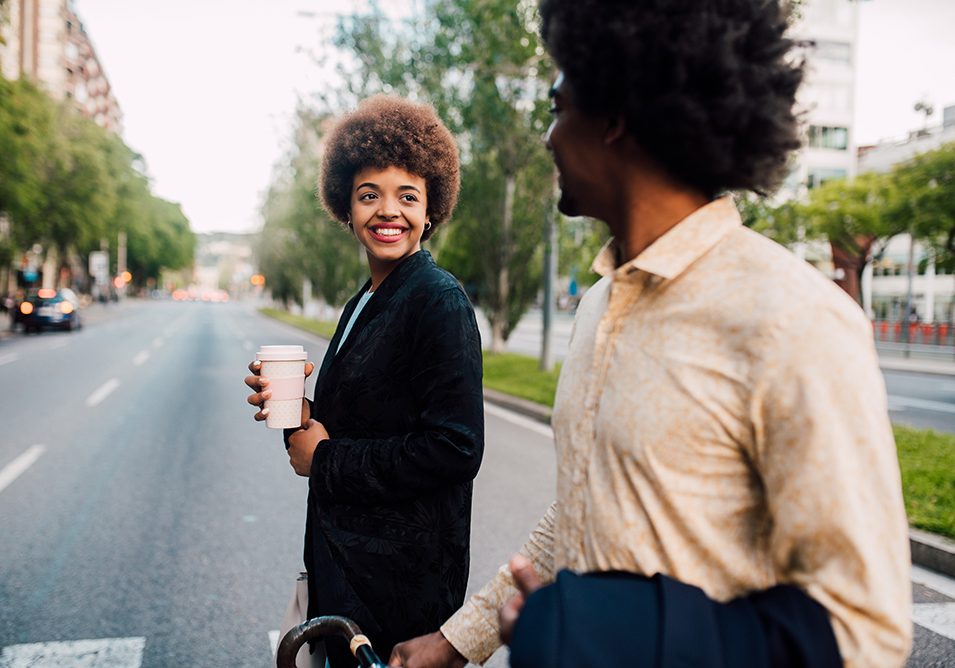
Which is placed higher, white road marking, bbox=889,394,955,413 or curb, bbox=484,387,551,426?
curb, bbox=484,387,551,426

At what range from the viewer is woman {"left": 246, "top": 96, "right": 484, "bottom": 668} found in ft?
5.30

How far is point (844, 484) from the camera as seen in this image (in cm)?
83

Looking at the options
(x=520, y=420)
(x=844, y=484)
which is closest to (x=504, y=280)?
(x=520, y=420)

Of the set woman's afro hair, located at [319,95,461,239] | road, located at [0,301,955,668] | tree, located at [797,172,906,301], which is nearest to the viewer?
woman's afro hair, located at [319,95,461,239]

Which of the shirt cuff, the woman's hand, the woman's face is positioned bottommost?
the shirt cuff

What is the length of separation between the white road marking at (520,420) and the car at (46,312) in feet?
71.6

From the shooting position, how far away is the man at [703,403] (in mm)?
A: 839

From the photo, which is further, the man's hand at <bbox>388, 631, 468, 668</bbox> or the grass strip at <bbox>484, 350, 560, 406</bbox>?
the grass strip at <bbox>484, 350, 560, 406</bbox>

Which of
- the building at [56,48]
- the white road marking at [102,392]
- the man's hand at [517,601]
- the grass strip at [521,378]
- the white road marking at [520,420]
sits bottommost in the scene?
the white road marking at [102,392]

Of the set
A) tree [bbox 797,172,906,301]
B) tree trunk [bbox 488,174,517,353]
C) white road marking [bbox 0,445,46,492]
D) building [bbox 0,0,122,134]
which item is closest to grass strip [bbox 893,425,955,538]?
white road marking [bbox 0,445,46,492]

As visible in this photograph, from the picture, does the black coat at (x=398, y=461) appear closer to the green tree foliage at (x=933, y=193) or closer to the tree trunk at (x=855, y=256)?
the green tree foliage at (x=933, y=193)

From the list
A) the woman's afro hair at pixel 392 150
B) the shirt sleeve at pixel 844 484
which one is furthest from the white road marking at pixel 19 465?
the shirt sleeve at pixel 844 484

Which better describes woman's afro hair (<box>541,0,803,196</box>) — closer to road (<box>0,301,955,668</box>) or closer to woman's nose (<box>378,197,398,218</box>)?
woman's nose (<box>378,197,398,218</box>)

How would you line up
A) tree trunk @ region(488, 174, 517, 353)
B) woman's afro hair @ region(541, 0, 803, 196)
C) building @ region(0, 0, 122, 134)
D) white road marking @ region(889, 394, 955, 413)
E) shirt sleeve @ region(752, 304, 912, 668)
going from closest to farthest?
shirt sleeve @ region(752, 304, 912, 668) < woman's afro hair @ region(541, 0, 803, 196) < white road marking @ region(889, 394, 955, 413) < tree trunk @ region(488, 174, 517, 353) < building @ region(0, 0, 122, 134)
